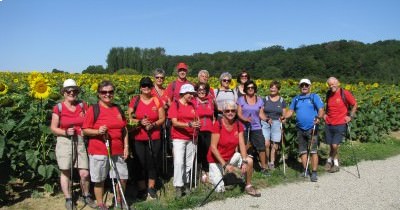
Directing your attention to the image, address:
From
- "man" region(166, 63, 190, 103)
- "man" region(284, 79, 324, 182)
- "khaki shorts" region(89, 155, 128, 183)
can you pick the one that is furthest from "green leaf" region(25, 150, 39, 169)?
"man" region(284, 79, 324, 182)

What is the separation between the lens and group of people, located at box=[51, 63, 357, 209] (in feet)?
19.2

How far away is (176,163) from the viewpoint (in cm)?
676

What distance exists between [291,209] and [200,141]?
2005 mm

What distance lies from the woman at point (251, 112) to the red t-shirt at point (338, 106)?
1.80 meters

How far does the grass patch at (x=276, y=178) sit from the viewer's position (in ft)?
21.2

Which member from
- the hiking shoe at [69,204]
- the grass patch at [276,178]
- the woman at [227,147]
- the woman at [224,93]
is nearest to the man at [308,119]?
the grass patch at [276,178]

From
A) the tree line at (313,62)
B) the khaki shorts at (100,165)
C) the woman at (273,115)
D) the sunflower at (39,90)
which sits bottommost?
the khaki shorts at (100,165)

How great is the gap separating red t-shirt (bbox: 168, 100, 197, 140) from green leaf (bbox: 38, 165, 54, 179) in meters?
1.97

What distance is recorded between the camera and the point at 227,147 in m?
6.84

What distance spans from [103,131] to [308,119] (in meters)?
4.28

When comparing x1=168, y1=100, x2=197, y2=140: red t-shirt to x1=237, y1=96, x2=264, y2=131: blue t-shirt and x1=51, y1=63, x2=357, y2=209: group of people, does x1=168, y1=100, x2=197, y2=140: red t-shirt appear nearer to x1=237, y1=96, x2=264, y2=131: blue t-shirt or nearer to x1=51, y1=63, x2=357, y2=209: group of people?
x1=51, y1=63, x2=357, y2=209: group of people

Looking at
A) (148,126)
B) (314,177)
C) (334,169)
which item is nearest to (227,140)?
(148,126)

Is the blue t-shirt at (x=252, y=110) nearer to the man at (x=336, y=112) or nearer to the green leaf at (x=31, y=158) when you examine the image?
the man at (x=336, y=112)

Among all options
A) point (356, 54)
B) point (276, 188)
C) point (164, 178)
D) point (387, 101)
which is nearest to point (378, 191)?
point (276, 188)
